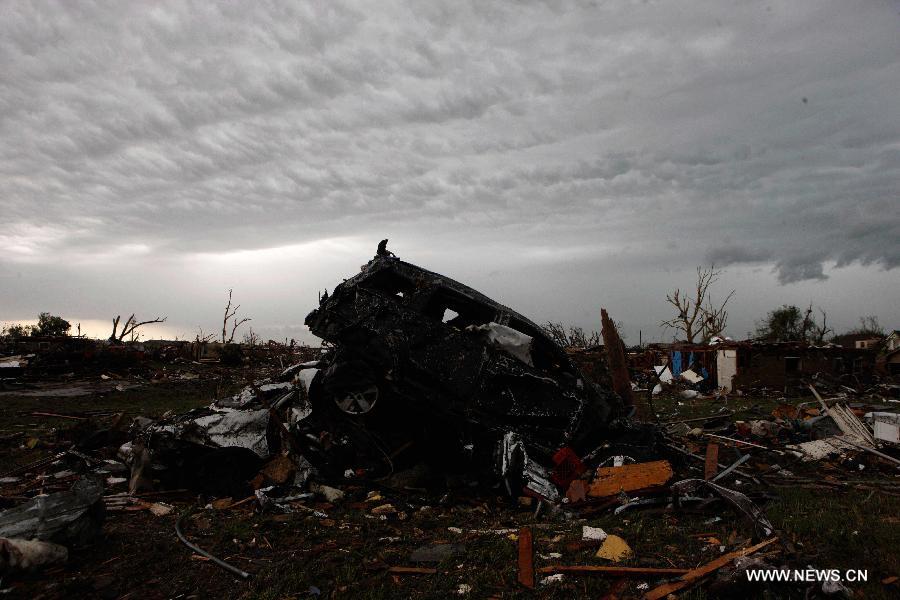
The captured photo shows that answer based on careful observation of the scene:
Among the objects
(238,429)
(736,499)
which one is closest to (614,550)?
(736,499)

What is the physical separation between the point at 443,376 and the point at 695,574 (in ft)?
9.72

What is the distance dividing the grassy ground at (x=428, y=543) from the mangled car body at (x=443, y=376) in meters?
0.80

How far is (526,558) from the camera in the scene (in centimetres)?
377

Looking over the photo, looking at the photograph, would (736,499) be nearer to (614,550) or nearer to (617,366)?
(614,550)

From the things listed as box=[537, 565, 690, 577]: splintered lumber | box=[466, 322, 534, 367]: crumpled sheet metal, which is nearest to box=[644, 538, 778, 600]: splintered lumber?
box=[537, 565, 690, 577]: splintered lumber

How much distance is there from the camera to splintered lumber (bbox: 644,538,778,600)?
3195 millimetres

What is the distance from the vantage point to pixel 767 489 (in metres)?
5.68

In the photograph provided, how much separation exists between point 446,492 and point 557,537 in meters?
1.81

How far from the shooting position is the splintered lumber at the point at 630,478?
5.30m

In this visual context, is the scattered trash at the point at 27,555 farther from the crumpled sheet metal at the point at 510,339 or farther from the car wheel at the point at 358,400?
the crumpled sheet metal at the point at 510,339

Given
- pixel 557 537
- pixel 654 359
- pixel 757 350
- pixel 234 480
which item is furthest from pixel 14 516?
pixel 654 359

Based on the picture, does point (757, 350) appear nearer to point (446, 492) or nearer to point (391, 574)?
point (446, 492)

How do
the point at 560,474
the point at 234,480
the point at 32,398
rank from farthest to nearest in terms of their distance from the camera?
the point at 32,398 < the point at 234,480 < the point at 560,474

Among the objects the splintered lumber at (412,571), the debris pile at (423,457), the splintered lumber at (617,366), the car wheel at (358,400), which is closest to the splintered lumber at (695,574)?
the debris pile at (423,457)
